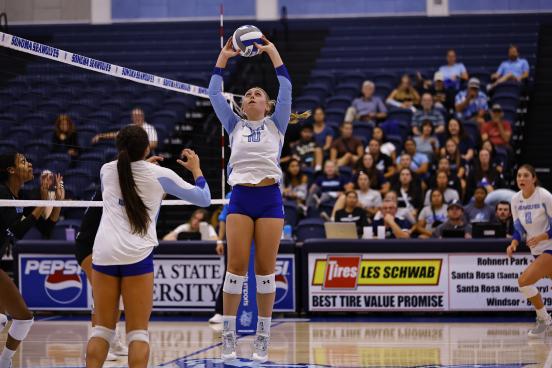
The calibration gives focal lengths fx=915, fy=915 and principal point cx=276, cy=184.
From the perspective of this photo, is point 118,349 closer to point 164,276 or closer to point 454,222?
point 164,276

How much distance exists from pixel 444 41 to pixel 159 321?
35.7ft

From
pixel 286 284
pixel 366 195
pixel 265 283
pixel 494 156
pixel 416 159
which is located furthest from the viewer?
pixel 416 159

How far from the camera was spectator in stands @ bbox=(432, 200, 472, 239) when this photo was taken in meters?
12.7

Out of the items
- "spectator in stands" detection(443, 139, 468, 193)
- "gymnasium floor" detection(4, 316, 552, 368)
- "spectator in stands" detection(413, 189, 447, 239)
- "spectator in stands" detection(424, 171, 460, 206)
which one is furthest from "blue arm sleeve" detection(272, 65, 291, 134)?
"spectator in stands" detection(443, 139, 468, 193)

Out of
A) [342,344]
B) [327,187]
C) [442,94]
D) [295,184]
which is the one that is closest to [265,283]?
[342,344]

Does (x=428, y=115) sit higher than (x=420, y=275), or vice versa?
(x=428, y=115)

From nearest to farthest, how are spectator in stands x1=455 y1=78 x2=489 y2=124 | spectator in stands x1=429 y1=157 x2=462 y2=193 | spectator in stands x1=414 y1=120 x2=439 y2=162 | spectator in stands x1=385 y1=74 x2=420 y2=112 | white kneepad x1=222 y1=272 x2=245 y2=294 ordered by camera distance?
white kneepad x1=222 y1=272 x2=245 y2=294, spectator in stands x1=429 y1=157 x2=462 y2=193, spectator in stands x1=414 y1=120 x2=439 y2=162, spectator in stands x1=455 y1=78 x2=489 y2=124, spectator in stands x1=385 y1=74 x2=420 y2=112

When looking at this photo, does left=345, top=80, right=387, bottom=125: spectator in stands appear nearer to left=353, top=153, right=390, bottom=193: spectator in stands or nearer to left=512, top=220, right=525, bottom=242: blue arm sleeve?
left=353, top=153, right=390, bottom=193: spectator in stands

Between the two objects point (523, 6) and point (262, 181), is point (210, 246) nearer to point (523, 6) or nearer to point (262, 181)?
point (262, 181)

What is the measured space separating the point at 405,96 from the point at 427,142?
216 centimetres

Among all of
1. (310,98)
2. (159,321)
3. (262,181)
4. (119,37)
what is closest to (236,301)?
(262,181)

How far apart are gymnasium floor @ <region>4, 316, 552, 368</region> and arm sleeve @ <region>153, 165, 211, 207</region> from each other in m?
2.09

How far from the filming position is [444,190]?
13812 millimetres

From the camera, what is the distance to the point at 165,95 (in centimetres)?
1912
